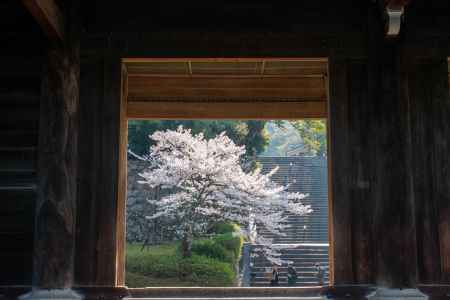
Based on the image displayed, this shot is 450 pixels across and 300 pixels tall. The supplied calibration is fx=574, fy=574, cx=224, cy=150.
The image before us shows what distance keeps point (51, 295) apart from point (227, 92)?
441 cm

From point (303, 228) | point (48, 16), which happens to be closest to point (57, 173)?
point (48, 16)

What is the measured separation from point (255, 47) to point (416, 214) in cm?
174

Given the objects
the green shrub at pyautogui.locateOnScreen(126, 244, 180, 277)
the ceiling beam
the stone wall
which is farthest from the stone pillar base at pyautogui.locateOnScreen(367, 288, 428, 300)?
the stone wall

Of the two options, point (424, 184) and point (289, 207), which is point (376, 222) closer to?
point (424, 184)

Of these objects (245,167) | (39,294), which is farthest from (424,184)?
(245,167)

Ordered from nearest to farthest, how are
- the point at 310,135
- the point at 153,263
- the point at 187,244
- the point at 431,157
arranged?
1. the point at 431,157
2. the point at 153,263
3. the point at 187,244
4. the point at 310,135

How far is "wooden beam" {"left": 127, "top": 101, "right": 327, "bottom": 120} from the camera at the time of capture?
755 cm

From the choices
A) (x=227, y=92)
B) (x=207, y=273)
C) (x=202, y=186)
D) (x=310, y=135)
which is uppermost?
(x=310, y=135)

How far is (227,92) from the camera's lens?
7633 mm

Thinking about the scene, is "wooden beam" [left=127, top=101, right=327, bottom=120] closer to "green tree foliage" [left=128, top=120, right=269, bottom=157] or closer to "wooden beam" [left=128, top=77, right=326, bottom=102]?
"wooden beam" [left=128, top=77, right=326, bottom=102]

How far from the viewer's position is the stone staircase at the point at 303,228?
1642cm

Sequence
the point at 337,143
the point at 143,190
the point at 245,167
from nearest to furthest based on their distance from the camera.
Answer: the point at 337,143, the point at 143,190, the point at 245,167

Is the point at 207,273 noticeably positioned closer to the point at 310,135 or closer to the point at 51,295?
the point at 51,295

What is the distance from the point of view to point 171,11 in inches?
171
